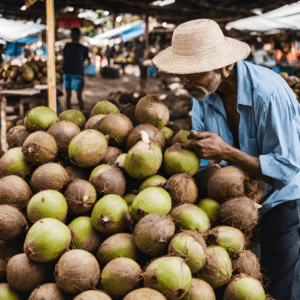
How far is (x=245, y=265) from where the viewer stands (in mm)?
1638

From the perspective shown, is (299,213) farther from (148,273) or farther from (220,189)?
(148,273)

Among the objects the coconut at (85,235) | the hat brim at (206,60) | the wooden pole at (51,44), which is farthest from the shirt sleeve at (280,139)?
the wooden pole at (51,44)

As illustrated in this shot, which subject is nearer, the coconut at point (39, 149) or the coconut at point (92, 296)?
the coconut at point (92, 296)

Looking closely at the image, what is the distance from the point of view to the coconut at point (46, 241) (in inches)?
60.1

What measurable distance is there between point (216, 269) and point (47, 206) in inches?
36.6

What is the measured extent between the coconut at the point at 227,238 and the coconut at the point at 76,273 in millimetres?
615

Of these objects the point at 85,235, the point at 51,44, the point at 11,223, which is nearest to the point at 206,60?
the point at 85,235

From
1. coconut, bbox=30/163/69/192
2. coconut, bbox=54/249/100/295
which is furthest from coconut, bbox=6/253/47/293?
coconut, bbox=30/163/69/192

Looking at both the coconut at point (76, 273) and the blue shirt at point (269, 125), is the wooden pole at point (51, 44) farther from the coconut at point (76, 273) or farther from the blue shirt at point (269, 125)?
the coconut at point (76, 273)

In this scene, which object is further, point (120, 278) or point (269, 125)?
point (269, 125)

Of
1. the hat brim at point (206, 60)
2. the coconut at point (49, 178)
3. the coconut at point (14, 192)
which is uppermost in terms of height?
the hat brim at point (206, 60)

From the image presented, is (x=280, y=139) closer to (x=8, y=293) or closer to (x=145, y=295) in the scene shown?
(x=145, y=295)

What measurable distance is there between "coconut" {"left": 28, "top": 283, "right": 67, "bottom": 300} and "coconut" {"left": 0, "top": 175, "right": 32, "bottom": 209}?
563 mm

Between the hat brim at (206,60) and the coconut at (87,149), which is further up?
the hat brim at (206,60)
